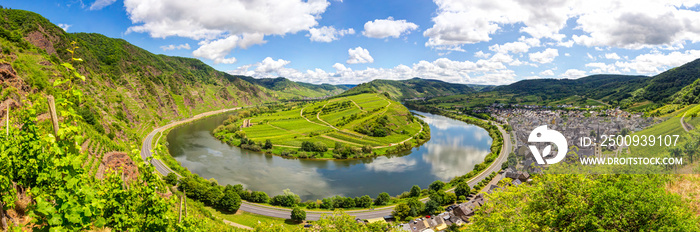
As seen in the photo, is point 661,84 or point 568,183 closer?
point 568,183

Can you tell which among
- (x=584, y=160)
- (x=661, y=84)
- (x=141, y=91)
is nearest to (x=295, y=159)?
(x=584, y=160)

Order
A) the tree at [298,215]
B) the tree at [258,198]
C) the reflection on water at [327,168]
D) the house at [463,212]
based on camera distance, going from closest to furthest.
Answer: the tree at [298,215] → the house at [463,212] → the tree at [258,198] → the reflection on water at [327,168]

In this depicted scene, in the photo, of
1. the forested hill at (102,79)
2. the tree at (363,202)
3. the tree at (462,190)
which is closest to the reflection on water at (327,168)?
the tree at (363,202)

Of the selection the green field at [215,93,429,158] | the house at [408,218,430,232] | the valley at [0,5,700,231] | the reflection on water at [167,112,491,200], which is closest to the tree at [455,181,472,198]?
the valley at [0,5,700,231]

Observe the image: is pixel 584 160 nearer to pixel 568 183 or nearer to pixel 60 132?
pixel 568 183

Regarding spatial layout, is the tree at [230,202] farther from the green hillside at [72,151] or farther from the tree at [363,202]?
the tree at [363,202]

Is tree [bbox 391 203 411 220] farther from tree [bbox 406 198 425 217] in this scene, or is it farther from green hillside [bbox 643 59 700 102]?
green hillside [bbox 643 59 700 102]

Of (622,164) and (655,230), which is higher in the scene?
(622,164)
